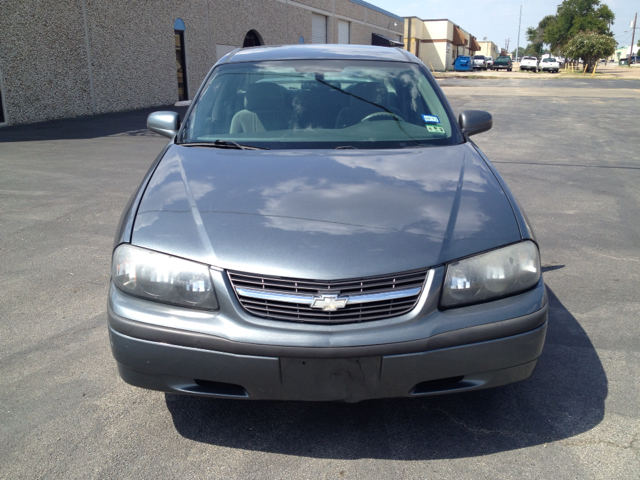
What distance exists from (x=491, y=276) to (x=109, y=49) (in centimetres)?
1637

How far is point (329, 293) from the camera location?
2055 millimetres

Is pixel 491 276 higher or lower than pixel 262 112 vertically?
lower

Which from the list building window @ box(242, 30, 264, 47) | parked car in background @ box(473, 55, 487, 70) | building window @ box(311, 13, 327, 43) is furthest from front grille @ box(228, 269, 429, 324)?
parked car in background @ box(473, 55, 487, 70)

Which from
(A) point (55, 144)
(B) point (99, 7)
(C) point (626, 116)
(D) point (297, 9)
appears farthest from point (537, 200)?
(D) point (297, 9)

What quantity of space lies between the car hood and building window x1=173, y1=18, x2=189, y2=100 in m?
18.4

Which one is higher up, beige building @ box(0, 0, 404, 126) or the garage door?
the garage door

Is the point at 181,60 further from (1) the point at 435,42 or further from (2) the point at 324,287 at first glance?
(1) the point at 435,42

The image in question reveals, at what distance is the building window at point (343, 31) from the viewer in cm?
3538

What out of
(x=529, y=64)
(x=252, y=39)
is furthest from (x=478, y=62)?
(x=252, y=39)

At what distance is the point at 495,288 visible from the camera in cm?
221

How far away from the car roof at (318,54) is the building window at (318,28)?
29.1 meters

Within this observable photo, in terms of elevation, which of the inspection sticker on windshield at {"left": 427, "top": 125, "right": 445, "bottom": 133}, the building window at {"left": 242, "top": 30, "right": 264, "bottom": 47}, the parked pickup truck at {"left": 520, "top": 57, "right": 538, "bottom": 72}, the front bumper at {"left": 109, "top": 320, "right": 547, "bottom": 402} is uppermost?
the parked pickup truck at {"left": 520, "top": 57, "right": 538, "bottom": 72}

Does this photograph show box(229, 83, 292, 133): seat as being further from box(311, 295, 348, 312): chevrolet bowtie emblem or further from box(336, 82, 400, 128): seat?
box(311, 295, 348, 312): chevrolet bowtie emblem

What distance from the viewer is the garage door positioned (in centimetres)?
3538
